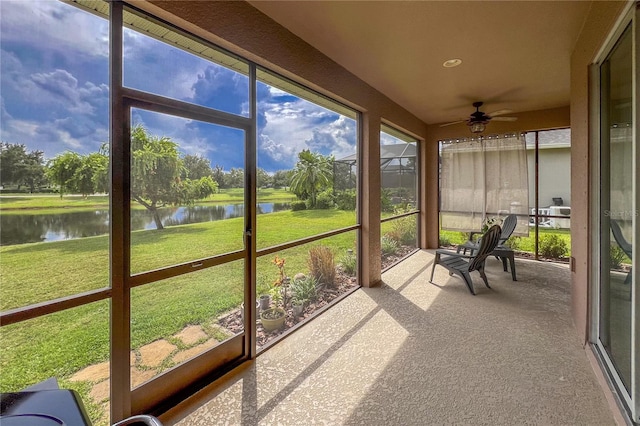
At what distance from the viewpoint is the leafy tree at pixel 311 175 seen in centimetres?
320

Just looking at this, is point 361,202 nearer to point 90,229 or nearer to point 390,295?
point 390,295

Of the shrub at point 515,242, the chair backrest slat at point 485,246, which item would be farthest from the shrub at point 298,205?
the shrub at point 515,242

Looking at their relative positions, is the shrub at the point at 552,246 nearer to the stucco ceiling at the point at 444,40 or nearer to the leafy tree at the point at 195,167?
the stucco ceiling at the point at 444,40

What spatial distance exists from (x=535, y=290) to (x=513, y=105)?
121 inches

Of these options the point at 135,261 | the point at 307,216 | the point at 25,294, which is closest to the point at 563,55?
the point at 307,216

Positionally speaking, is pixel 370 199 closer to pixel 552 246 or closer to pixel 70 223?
pixel 70 223

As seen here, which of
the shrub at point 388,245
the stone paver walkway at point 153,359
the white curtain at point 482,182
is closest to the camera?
the stone paver walkway at point 153,359

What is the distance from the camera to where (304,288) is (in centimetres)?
330

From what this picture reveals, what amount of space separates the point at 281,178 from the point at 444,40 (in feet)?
6.63

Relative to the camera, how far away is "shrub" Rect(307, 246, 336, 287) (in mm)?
3533

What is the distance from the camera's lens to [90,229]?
1.55 metres

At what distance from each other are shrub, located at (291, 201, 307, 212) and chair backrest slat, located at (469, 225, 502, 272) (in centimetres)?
235

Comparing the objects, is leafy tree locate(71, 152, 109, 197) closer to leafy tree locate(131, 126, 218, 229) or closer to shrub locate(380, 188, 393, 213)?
leafy tree locate(131, 126, 218, 229)

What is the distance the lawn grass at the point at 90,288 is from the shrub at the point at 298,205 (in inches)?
23.1
